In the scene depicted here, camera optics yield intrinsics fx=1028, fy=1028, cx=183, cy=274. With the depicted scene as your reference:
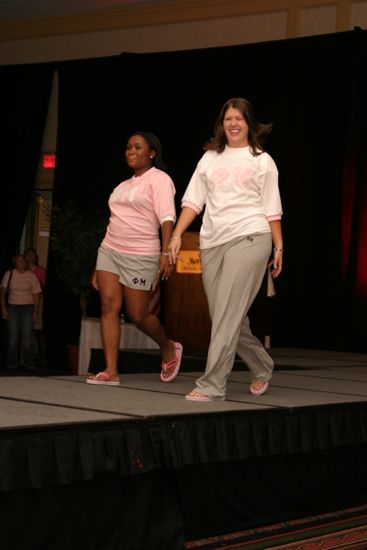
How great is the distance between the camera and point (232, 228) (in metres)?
4.21

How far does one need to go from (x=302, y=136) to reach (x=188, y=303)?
2255 mm

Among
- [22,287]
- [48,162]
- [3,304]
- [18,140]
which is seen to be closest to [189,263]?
[22,287]

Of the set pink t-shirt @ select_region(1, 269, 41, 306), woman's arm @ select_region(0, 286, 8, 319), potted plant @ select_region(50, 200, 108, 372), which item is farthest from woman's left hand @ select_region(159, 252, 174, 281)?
woman's arm @ select_region(0, 286, 8, 319)

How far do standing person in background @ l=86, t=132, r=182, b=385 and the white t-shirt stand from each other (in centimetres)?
41

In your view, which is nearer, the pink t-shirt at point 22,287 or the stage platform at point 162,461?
the stage platform at point 162,461

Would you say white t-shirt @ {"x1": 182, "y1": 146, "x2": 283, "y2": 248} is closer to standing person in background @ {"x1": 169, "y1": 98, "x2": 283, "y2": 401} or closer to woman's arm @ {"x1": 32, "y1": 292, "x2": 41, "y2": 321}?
standing person in background @ {"x1": 169, "y1": 98, "x2": 283, "y2": 401}

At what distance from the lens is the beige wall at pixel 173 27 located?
10469 millimetres

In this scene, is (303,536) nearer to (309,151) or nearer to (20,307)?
(309,151)

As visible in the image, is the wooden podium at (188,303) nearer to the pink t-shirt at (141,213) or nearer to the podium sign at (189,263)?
the podium sign at (189,263)

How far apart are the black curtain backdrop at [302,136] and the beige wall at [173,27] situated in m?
0.29

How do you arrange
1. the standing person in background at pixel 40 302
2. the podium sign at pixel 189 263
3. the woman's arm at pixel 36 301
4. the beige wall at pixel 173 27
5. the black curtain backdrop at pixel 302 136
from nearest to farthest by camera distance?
the podium sign at pixel 189 263 → the black curtain backdrop at pixel 302 136 → the beige wall at pixel 173 27 → the woman's arm at pixel 36 301 → the standing person in background at pixel 40 302

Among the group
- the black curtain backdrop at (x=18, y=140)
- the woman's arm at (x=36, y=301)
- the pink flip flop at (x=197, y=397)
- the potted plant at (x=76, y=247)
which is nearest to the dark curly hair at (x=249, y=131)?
the pink flip flop at (x=197, y=397)

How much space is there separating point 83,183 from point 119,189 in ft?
25.2

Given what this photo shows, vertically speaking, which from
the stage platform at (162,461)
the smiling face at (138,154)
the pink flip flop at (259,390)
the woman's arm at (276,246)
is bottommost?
the stage platform at (162,461)
